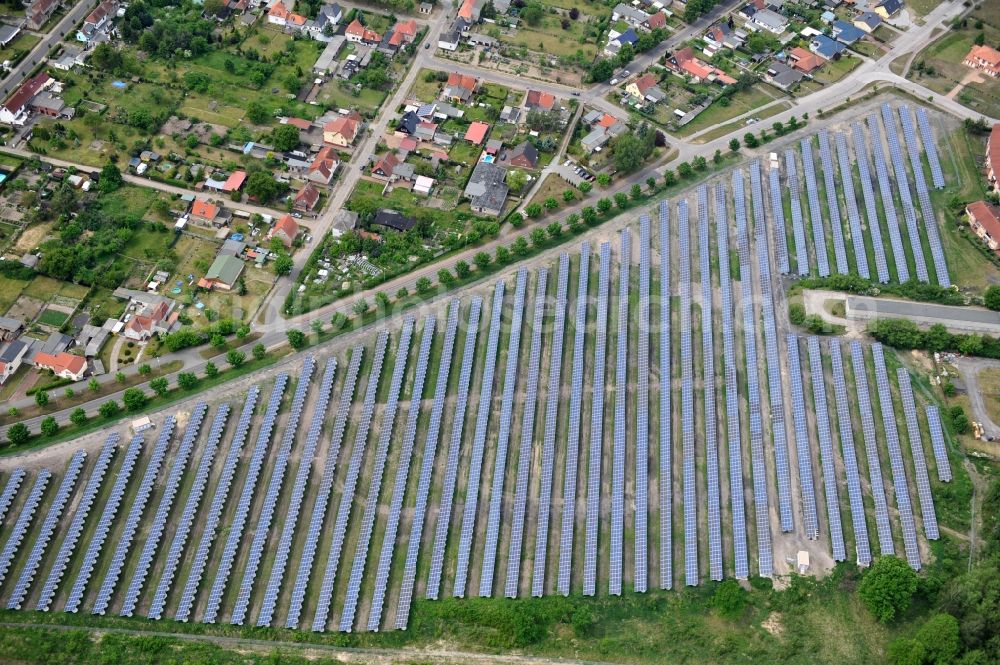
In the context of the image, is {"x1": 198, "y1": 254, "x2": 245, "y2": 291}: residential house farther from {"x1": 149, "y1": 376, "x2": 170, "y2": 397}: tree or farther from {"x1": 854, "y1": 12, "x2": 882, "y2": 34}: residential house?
{"x1": 854, "y1": 12, "x2": 882, "y2": 34}: residential house

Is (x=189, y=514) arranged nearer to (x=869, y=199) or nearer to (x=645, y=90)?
(x=645, y=90)

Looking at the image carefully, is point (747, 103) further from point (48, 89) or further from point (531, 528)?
point (48, 89)

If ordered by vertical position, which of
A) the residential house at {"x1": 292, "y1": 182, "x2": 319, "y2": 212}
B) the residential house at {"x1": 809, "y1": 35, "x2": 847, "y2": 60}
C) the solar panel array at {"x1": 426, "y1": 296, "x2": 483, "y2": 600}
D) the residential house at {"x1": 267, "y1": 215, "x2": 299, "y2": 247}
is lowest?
the solar panel array at {"x1": 426, "y1": 296, "x2": 483, "y2": 600}

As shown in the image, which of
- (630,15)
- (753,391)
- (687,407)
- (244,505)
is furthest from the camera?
(630,15)

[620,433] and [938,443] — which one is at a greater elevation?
[938,443]

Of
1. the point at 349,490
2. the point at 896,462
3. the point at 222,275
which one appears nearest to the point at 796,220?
the point at 896,462

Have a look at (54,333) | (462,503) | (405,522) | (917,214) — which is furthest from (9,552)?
(917,214)

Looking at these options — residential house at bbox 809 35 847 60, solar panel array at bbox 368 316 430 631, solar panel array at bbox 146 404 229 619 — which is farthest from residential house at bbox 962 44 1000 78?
solar panel array at bbox 146 404 229 619

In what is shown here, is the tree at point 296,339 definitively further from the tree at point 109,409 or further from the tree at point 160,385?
the tree at point 109,409
